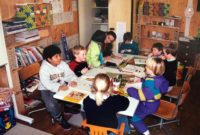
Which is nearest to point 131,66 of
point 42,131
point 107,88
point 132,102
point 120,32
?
point 132,102

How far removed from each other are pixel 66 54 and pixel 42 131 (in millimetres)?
2005

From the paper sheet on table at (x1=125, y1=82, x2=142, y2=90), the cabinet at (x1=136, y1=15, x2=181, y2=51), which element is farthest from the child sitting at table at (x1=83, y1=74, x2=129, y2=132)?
the cabinet at (x1=136, y1=15, x2=181, y2=51)

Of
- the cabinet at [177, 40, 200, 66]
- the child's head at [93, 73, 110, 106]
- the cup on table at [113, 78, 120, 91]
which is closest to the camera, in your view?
the child's head at [93, 73, 110, 106]

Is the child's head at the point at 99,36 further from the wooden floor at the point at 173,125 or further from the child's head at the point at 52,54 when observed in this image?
Answer: the wooden floor at the point at 173,125

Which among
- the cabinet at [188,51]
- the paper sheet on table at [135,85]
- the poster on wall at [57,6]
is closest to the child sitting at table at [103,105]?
the paper sheet on table at [135,85]

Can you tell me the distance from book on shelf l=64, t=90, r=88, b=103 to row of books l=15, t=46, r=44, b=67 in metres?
1.24

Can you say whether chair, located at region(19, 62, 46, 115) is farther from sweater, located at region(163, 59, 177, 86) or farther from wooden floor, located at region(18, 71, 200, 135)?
sweater, located at region(163, 59, 177, 86)

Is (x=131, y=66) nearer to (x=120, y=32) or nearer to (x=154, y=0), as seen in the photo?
(x=120, y=32)

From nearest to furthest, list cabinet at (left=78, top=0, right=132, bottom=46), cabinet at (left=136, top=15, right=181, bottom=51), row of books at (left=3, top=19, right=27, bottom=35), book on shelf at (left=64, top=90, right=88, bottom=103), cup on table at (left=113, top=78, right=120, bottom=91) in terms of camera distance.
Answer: book on shelf at (left=64, top=90, right=88, bottom=103), cup on table at (left=113, top=78, right=120, bottom=91), row of books at (left=3, top=19, right=27, bottom=35), cabinet at (left=78, top=0, right=132, bottom=46), cabinet at (left=136, top=15, right=181, bottom=51)

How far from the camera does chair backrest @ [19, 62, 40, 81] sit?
10.3 ft

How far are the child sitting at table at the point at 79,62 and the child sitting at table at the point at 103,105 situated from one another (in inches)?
38.6

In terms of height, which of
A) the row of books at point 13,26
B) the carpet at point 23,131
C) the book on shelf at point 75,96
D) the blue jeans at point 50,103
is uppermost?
the row of books at point 13,26

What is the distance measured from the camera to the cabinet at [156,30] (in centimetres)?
503

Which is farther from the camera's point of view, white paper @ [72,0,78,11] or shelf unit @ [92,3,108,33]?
shelf unit @ [92,3,108,33]
